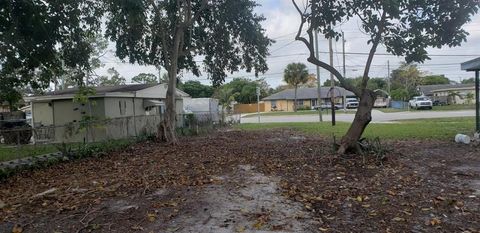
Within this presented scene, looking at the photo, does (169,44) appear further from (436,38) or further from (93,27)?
(436,38)

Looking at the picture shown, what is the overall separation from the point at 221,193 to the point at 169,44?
12449 millimetres

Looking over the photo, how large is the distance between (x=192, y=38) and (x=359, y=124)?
36.8 feet

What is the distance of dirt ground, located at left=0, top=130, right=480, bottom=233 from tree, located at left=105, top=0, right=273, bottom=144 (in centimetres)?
708

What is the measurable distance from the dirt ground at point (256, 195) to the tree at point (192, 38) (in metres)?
7.08

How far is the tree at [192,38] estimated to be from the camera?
55.5ft

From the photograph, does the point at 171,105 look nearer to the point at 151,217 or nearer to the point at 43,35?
the point at 43,35

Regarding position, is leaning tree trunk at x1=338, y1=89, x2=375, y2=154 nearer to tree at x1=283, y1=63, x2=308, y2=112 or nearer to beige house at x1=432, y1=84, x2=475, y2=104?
tree at x1=283, y1=63, x2=308, y2=112

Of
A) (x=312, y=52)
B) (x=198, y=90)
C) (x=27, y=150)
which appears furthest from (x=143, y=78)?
(x=312, y=52)

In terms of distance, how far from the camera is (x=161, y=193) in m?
7.12

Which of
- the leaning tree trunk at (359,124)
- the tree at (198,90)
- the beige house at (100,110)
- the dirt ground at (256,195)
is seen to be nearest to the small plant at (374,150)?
the dirt ground at (256,195)

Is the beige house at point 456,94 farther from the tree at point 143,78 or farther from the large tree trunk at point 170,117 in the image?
the large tree trunk at point 170,117

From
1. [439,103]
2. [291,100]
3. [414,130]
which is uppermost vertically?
[291,100]

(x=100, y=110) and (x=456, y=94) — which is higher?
(x=456, y=94)

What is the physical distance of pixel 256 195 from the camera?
6.81 metres
